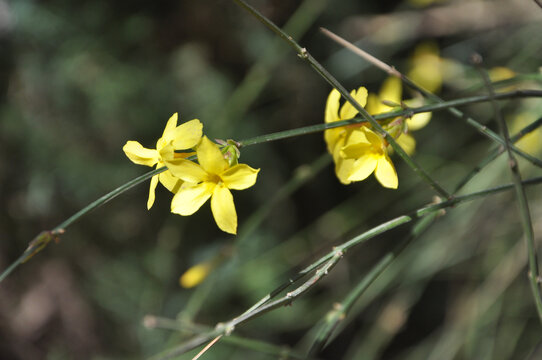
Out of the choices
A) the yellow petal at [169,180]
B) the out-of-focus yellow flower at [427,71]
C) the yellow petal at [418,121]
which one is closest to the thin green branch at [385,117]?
the yellow petal at [169,180]

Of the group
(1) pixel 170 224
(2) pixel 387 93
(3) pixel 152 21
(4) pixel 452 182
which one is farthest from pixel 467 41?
(1) pixel 170 224

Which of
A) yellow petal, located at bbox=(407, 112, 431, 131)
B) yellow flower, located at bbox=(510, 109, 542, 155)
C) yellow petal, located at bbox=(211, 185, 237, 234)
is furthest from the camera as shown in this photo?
yellow flower, located at bbox=(510, 109, 542, 155)

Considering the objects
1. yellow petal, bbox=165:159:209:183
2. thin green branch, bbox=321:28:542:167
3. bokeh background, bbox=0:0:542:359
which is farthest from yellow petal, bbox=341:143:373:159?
bokeh background, bbox=0:0:542:359

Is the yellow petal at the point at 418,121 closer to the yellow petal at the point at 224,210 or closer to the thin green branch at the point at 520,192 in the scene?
the thin green branch at the point at 520,192

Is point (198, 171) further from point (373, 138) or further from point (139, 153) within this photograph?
point (373, 138)

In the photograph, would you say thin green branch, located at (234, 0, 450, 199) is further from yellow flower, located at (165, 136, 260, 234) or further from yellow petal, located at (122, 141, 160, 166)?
yellow petal, located at (122, 141, 160, 166)

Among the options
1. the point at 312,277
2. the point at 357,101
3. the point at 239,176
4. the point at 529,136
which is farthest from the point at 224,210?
the point at 529,136
